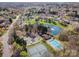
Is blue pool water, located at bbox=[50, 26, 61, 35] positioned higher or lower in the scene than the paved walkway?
higher

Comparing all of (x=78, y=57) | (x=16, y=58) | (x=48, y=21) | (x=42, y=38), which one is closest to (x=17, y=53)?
(x=16, y=58)

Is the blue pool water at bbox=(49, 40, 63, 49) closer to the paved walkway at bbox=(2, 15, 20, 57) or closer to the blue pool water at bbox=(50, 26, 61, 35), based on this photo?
the blue pool water at bbox=(50, 26, 61, 35)

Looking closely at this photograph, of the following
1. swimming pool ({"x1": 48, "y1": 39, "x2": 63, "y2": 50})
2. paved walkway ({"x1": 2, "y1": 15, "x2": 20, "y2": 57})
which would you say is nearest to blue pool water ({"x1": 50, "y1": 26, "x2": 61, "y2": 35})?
swimming pool ({"x1": 48, "y1": 39, "x2": 63, "y2": 50})

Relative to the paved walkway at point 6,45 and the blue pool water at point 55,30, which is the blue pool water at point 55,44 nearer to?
the blue pool water at point 55,30

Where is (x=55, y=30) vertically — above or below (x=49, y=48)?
above

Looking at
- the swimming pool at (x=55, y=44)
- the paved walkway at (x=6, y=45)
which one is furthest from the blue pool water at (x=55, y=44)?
the paved walkway at (x=6, y=45)

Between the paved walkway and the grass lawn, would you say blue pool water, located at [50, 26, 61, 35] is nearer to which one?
the grass lawn

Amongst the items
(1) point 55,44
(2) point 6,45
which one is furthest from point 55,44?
(2) point 6,45

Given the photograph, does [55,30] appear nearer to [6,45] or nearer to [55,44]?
[55,44]

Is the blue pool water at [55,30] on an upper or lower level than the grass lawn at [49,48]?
upper

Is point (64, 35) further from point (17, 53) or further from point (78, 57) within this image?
point (17, 53)

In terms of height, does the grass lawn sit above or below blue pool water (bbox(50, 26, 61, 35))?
below

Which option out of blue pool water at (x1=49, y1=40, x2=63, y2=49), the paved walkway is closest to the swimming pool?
blue pool water at (x1=49, y1=40, x2=63, y2=49)
